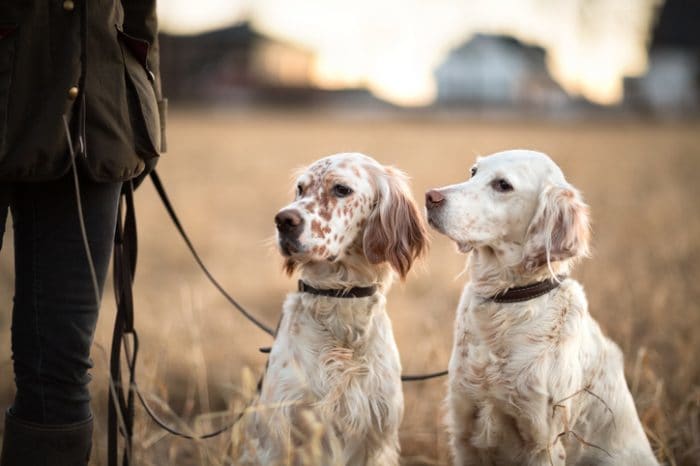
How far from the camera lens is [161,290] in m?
5.71

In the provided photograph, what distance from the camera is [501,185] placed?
99.1 inches

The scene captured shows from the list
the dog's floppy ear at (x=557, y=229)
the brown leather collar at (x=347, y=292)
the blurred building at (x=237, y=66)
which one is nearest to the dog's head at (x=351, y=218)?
the brown leather collar at (x=347, y=292)

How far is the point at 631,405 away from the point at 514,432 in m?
0.47

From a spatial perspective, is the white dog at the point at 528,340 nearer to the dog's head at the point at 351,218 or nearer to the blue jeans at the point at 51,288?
the dog's head at the point at 351,218

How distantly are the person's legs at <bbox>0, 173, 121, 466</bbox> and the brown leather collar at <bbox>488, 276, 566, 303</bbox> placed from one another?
1381 millimetres

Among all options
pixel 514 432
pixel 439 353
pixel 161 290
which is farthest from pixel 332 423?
pixel 161 290

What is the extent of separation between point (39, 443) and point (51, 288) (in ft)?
1.55

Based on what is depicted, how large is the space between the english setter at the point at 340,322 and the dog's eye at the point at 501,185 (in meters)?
0.35

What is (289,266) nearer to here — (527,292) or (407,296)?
(527,292)

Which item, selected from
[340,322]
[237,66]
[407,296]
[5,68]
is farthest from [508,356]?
[237,66]

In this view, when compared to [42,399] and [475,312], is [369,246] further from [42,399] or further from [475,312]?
[42,399]

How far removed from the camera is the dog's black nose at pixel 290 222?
7.79 feet

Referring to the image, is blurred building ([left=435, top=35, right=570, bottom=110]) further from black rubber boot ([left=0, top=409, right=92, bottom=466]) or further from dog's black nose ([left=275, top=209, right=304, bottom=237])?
black rubber boot ([left=0, top=409, right=92, bottom=466])

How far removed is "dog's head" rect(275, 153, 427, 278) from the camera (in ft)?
7.94
